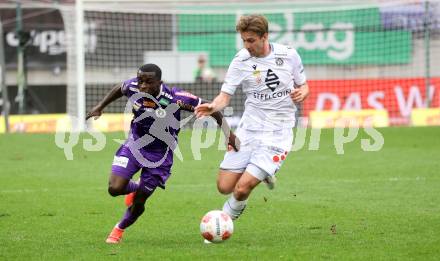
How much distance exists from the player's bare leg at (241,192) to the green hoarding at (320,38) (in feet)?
68.9

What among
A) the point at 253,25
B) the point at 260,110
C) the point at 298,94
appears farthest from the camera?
the point at 260,110

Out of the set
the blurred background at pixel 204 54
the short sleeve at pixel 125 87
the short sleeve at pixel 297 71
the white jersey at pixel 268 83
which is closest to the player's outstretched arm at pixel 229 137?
the white jersey at pixel 268 83

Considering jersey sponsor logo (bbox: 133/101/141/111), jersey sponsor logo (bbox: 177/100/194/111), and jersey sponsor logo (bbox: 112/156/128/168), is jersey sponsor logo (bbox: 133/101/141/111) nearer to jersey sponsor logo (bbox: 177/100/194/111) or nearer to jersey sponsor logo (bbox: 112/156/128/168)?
jersey sponsor logo (bbox: 177/100/194/111)

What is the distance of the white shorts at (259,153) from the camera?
9664 millimetres

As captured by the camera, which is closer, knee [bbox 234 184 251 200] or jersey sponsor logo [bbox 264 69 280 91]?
knee [bbox 234 184 251 200]

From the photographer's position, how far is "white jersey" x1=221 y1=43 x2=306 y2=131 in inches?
380

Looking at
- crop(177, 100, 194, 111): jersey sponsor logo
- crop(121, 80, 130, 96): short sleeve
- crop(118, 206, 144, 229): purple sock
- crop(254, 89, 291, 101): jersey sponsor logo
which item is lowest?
crop(118, 206, 144, 229): purple sock

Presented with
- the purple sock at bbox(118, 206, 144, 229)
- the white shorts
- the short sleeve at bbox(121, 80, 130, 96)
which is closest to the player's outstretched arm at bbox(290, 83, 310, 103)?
the white shorts

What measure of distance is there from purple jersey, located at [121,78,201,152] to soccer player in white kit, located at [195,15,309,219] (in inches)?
22.0

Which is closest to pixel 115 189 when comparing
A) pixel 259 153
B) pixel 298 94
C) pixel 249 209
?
pixel 259 153

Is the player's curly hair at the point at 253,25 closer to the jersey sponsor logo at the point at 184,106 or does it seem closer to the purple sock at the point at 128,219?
the jersey sponsor logo at the point at 184,106

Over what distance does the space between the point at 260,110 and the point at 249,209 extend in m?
2.61

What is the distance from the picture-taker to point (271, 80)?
9.69 m

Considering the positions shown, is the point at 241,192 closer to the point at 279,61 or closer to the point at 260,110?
the point at 260,110
